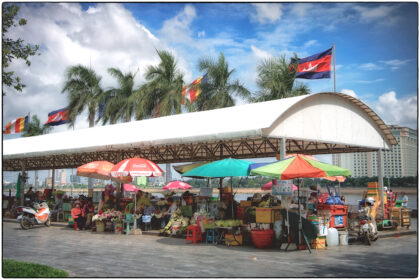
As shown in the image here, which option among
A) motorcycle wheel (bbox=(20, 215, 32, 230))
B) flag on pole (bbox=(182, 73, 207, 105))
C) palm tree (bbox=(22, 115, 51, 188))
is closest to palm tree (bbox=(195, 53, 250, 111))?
flag on pole (bbox=(182, 73, 207, 105))

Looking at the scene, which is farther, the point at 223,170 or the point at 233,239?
the point at 223,170

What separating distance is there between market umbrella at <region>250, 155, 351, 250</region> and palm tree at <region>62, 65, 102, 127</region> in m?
29.7

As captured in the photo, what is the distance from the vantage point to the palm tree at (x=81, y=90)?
124ft

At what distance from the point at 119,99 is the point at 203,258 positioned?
97.7 ft

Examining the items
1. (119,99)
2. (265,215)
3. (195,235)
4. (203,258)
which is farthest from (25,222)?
(119,99)

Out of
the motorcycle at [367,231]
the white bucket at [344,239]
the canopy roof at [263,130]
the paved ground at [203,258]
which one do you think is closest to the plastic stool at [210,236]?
the paved ground at [203,258]

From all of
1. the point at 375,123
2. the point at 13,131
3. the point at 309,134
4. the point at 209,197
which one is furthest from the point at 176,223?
the point at 13,131

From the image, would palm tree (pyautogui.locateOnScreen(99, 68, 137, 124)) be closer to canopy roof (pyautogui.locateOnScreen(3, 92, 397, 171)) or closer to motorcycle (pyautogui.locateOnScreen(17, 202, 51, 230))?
canopy roof (pyautogui.locateOnScreen(3, 92, 397, 171))

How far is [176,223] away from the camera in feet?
46.0

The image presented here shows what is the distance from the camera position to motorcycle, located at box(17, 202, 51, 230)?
1678 cm

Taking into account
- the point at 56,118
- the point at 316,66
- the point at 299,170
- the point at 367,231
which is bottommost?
the point at 367,231

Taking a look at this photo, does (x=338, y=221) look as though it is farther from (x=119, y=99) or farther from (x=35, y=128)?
(x=35, y=128)

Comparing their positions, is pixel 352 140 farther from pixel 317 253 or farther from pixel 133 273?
pixel 133 273

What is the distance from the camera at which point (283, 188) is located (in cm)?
1123
